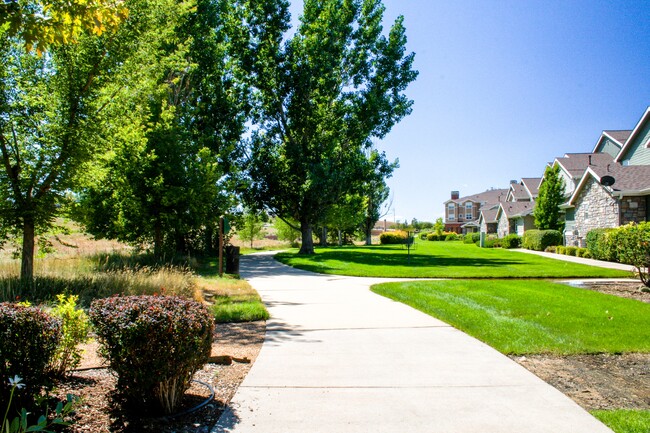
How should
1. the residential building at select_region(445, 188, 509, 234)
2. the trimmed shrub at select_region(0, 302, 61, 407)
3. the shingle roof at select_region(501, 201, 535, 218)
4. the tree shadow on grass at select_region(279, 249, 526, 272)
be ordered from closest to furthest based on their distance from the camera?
the trimmed shrub at select_region(0, 302, 61, 407) → the tree shadow on grass at select_region(279, 249, 526, 272) → the shingle roof at select_region(501, 201, 535, 218) → the residential building at select_region(445, 188, 509, 234)

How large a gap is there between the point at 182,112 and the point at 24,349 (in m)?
19.6

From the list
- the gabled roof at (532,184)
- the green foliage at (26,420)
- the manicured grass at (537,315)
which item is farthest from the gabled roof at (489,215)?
the green foliage at (26,420)

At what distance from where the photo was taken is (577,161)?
35.8 m

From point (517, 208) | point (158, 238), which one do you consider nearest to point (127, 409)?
point (158, 238)

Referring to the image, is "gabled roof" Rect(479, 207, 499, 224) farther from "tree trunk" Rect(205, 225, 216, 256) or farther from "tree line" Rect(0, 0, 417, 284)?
"tree trunk" Rect(205, 225, 216, 256)

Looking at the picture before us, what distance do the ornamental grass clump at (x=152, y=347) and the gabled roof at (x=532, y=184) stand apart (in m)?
44.0

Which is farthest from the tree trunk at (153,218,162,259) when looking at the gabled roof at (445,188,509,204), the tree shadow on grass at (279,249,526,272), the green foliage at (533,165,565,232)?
the gabled roof at (445,188,509,204)

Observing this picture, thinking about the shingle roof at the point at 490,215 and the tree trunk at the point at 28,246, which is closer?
the tree trunk at the point at 28,246

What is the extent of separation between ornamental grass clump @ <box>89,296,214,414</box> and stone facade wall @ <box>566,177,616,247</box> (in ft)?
81.7

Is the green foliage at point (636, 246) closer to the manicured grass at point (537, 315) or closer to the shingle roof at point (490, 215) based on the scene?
the manicured grass at point (537, 315)

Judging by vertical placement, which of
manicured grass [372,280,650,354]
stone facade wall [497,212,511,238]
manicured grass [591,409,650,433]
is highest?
stone facade wall [497,212,511,238]

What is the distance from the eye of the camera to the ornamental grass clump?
3.37m

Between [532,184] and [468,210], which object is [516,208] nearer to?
[532,184]

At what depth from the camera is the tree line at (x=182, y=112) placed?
28.0 ft
